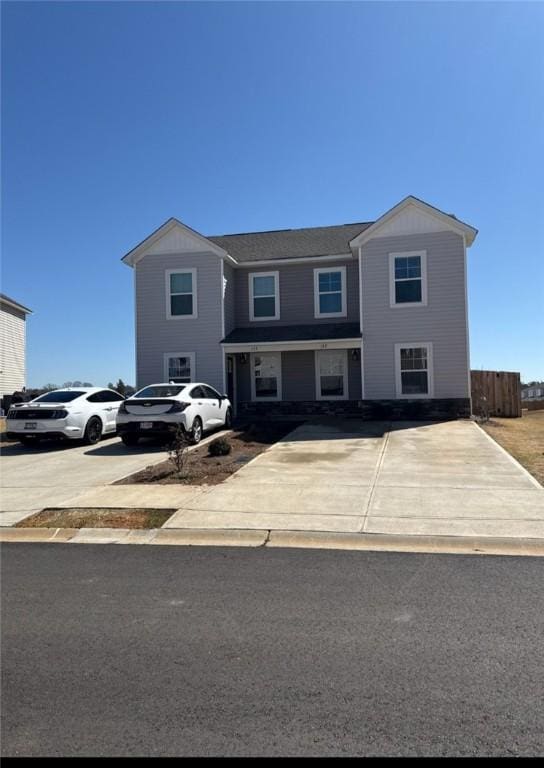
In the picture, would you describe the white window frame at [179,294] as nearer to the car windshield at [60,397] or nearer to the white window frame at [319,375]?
the white window frame at [319,375]

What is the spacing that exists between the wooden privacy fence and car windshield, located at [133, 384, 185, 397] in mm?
12098

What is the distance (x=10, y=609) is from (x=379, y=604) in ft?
9.77

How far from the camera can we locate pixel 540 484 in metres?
8.10

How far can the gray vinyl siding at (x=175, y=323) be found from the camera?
19188mm

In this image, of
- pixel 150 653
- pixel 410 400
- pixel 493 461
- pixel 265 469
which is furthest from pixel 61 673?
pixel 410 400

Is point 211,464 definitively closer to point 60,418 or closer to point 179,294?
point 60,418

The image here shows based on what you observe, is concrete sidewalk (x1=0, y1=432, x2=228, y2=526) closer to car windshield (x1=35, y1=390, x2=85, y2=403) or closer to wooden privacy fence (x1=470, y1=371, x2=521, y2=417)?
car windshield (x1=35, y1=390, x2=85, y2=403)

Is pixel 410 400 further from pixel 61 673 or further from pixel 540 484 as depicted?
pixel 61 673

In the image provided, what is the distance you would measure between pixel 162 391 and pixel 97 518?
6.62 m

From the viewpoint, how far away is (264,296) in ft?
67.4

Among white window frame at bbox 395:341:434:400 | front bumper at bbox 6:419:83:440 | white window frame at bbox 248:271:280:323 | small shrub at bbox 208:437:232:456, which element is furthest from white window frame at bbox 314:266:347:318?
front bumper at bbox 6:419:83:440

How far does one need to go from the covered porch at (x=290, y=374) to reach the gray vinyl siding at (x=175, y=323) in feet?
2.36

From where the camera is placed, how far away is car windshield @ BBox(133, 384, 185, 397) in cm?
1301

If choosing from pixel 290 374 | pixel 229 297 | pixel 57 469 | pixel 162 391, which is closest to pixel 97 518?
pixel 57 469
